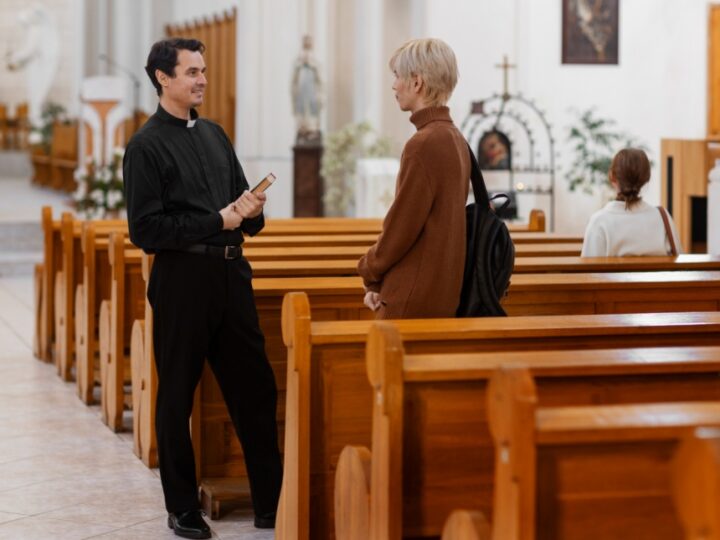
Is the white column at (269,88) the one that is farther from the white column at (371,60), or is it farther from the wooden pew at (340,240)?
the wooden pew at (340,240)

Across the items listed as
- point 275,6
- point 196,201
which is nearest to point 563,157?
point 275,6

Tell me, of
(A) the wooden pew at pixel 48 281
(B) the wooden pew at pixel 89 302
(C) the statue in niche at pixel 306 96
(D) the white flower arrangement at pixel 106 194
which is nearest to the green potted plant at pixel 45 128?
(C) the statue in niche at pixel 306 96

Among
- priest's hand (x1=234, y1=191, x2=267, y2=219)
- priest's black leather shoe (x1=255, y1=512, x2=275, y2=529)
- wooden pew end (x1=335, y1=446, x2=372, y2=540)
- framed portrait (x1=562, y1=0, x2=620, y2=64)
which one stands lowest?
priest's black leather shoe (x1=255, y1=512, x2=275, y2=529)

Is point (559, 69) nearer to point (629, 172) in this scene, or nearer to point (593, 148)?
point (593, 148)

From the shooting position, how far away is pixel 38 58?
858 inches

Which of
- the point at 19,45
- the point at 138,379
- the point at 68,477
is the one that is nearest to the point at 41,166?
the point at 19,45

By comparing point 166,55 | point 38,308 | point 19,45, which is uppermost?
point 19,45

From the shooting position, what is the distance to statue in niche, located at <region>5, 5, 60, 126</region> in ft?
71.1

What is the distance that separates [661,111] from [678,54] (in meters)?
0.62

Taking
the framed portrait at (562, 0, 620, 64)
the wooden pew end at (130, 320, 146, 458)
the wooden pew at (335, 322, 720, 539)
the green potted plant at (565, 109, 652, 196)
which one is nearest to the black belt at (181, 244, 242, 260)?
the wooden pew at (335, 322, 720, 539)

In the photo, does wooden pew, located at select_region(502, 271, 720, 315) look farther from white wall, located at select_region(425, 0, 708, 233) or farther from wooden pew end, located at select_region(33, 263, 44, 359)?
white wall, located at select_region(425, 0, 708, 233)

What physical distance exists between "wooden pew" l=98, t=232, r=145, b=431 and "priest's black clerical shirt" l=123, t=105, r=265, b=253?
5.78 feet

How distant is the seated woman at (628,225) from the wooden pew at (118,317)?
2.03 m

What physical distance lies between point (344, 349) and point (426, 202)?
0.45 m
